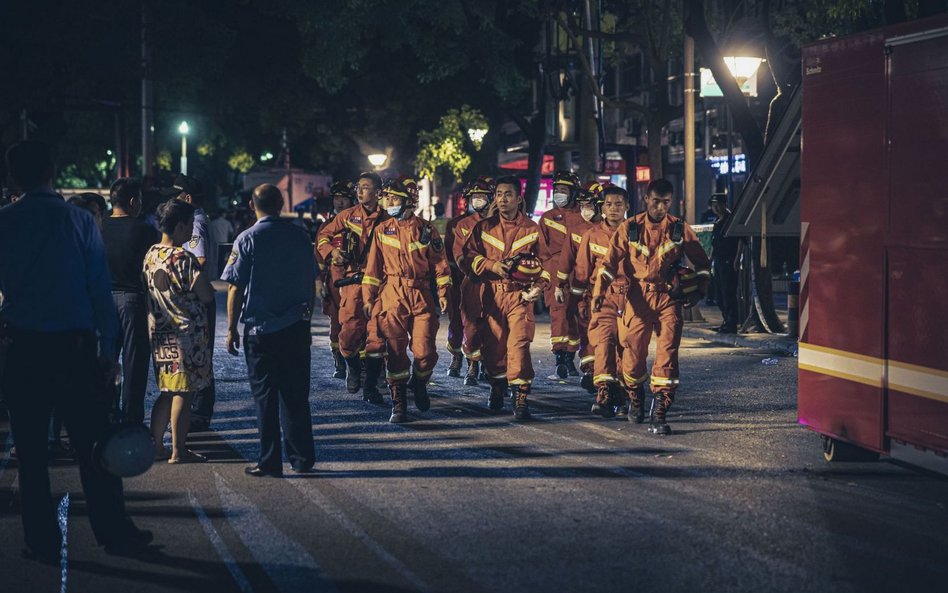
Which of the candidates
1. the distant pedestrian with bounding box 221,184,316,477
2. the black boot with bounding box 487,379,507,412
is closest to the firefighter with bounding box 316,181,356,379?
the black boot with bounding box 487,379,507,412

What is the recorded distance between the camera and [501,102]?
4509cm

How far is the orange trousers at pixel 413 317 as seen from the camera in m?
12.3

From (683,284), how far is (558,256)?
4.28 m

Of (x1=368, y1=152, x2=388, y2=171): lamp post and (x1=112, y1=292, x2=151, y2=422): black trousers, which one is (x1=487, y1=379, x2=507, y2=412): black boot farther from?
(x1=368, y1=152, x2=388, y2=171): lamp post

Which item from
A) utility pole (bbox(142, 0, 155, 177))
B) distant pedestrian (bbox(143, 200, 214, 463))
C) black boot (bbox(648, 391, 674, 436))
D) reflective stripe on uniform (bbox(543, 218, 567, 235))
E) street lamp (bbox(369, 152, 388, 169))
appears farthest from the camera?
street lamp (bbox(369, 152, 388, 169))

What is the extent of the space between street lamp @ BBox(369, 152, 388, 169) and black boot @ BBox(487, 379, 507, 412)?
112 ft

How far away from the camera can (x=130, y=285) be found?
9.97m

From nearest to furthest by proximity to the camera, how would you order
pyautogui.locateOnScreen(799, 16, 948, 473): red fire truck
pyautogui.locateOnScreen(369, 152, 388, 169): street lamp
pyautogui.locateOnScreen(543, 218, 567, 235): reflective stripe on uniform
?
pyautogui.locateOnScreen(799, 16, 948, 473): red fire truck < pyautogui.locateOnScreen(543, 218, 567, 235): reflective stripe on uniform < pyautogui.locateOnScreen(369, 152, 388, 169): street lamp

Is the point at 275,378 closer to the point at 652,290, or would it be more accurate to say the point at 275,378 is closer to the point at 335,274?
the point at 652,290

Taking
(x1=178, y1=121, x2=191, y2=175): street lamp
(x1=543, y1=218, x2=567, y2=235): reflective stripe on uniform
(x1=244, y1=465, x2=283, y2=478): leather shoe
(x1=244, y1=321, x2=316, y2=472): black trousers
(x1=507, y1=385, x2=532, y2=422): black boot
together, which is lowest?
(x1=244, y1=465, x2=283, y2=478): leather shoe

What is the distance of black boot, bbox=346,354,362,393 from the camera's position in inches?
548

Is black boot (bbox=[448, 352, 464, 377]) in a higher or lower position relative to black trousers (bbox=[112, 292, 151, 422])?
lower

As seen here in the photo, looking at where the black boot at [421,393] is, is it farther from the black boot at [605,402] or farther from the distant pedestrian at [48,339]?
the distant pedestrian at [48,339]

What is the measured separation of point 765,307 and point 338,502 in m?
13.1
